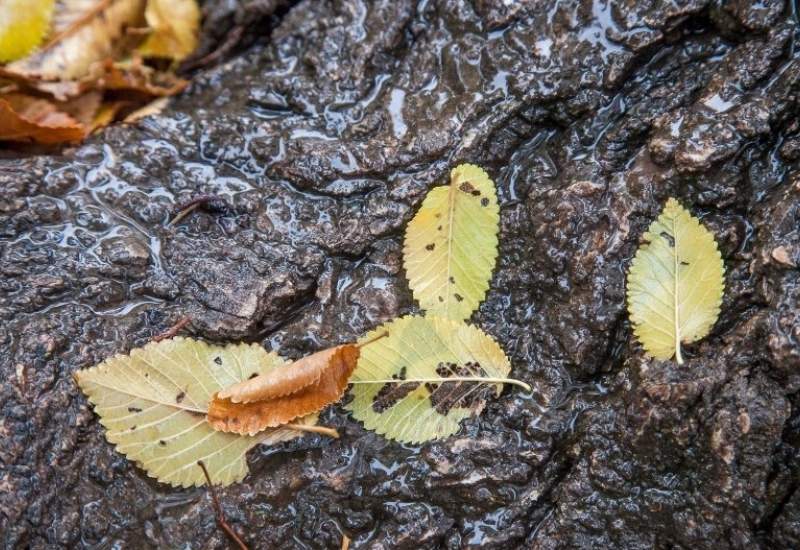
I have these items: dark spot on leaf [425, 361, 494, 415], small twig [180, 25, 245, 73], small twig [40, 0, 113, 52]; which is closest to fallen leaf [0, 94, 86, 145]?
small twig [40, 0, 113, 52]

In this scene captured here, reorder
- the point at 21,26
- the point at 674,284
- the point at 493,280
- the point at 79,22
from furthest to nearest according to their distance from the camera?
the point at 79,22 → the point at 21,26 → the point at 493,280 → the point at 674,284

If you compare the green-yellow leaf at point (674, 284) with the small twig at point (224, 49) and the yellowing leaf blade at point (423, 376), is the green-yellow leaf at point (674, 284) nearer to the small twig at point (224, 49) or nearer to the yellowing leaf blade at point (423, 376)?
the yellowing leaf blade at point (423, 376)

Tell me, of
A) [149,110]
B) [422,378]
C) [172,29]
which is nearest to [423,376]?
[422,378]

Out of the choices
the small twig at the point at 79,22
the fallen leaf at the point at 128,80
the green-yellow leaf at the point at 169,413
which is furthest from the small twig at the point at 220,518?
the small twig at the point at 79,22

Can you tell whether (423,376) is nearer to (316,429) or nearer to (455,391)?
(455,391)

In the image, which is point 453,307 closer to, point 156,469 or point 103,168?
point 156,469

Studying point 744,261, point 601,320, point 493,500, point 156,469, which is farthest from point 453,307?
point 156,469
